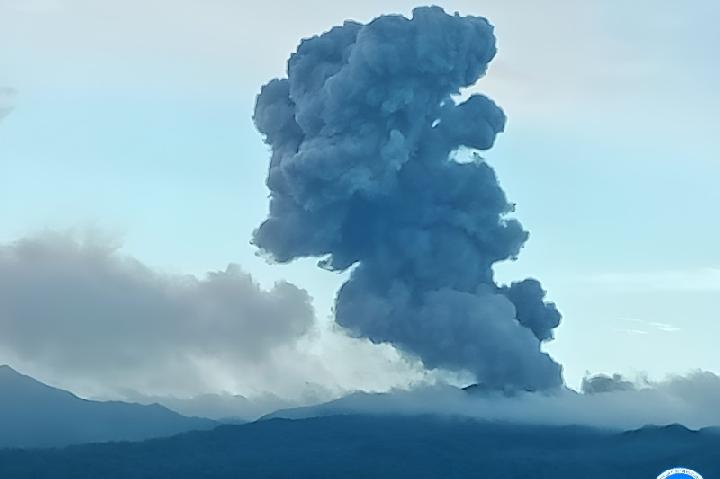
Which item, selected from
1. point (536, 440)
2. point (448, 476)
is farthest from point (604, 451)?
point (448, 476)

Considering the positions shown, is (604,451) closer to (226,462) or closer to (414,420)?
(414,420)

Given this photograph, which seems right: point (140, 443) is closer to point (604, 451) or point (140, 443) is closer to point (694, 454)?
point (604, 451)

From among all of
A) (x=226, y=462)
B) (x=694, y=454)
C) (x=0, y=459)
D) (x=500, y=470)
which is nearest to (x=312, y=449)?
(x=226, y=462)

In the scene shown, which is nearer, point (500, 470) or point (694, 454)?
point (500, 470)

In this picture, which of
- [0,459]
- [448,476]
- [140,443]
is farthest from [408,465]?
[0,459]

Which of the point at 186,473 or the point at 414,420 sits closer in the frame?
the point at 186,473

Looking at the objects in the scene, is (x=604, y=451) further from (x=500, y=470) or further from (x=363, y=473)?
(x=363, y=473)
